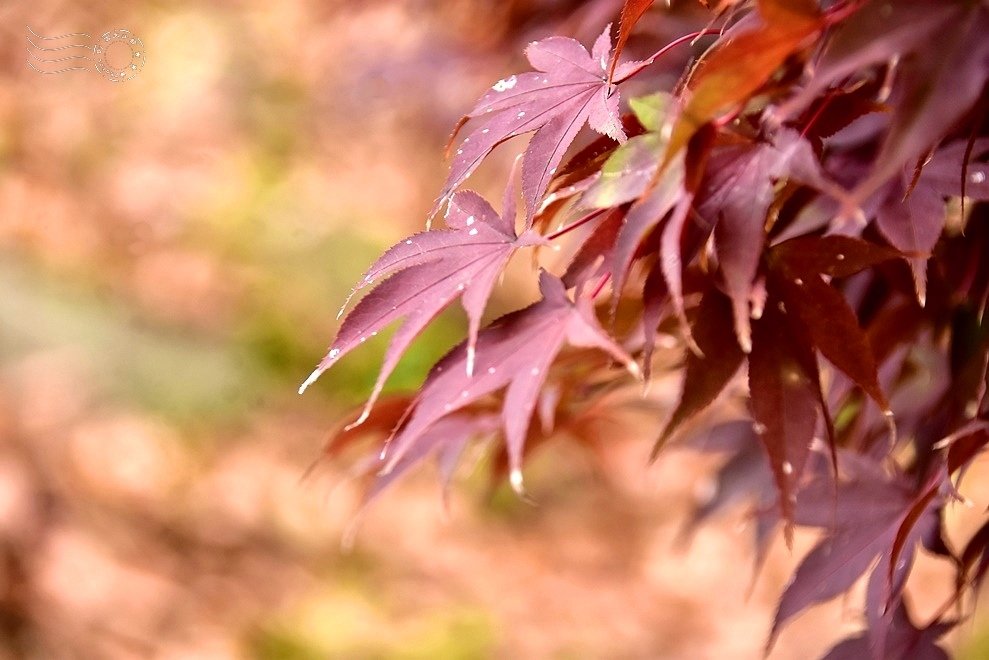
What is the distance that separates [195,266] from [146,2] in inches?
34.0

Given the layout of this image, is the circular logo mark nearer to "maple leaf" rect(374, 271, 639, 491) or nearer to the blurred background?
the blurred background

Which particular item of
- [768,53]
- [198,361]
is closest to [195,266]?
[198,361]

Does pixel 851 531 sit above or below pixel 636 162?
below

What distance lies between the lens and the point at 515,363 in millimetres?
458

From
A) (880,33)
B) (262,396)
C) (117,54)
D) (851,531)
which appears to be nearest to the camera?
(880,33)

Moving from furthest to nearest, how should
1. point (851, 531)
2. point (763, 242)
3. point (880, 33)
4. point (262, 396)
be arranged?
point (262, 396)
point (851, 531)
point (763, 242)
point (880, 33)

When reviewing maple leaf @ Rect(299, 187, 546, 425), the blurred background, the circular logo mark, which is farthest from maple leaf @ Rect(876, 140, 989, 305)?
the circular logo mark

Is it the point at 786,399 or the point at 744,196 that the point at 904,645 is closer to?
the point at 786,399

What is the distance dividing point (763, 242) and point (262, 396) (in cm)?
Result: 212

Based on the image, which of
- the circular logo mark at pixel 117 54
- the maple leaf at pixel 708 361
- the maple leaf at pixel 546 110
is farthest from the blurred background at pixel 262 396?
the maple leaf at pixel 708 361

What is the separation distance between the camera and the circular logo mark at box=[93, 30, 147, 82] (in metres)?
1.39

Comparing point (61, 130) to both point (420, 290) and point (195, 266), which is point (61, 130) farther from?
point (420, 290)

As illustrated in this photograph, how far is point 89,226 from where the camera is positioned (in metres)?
2.58

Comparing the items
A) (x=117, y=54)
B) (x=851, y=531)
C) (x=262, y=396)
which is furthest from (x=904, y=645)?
(x=262, y=396)
